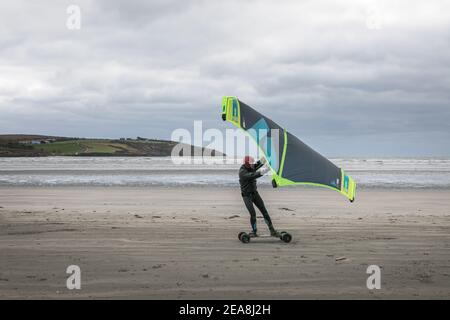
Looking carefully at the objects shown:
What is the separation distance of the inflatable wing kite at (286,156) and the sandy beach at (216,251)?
1.58 metres

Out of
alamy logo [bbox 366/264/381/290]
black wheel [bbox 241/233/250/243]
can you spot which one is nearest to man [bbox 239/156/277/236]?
black wheel [bbox 241/233/250/243]

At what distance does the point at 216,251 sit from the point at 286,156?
256cm

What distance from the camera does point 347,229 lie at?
1420cm

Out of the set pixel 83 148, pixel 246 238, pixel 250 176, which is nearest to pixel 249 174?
pixel 250 176

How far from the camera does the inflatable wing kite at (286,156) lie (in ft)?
32.2

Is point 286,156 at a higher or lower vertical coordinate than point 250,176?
higher

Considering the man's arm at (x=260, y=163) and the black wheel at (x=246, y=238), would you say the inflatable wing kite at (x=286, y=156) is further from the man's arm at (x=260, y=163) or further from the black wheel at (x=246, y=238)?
the black wheel at (x=246, y=238)

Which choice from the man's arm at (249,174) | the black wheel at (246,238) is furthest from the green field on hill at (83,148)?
the man's arm at (249,174)

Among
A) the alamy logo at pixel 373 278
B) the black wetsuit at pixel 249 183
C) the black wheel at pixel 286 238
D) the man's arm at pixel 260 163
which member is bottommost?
the alamy logo at pixel 373 278

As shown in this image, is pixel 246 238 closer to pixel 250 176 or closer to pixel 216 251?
pixel 216 251

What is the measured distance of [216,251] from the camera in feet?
35.2

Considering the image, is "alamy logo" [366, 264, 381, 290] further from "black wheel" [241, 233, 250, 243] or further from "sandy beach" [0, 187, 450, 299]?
"black wheel" [241, 233, 250, 243]

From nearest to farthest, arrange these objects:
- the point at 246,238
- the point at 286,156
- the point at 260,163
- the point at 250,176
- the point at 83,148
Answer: the point at 286,156 < the point at 260,163 < the point at 250,176 < the point at 246,238 < the point at 83,148

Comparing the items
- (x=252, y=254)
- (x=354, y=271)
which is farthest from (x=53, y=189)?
(x=354, y=271)
